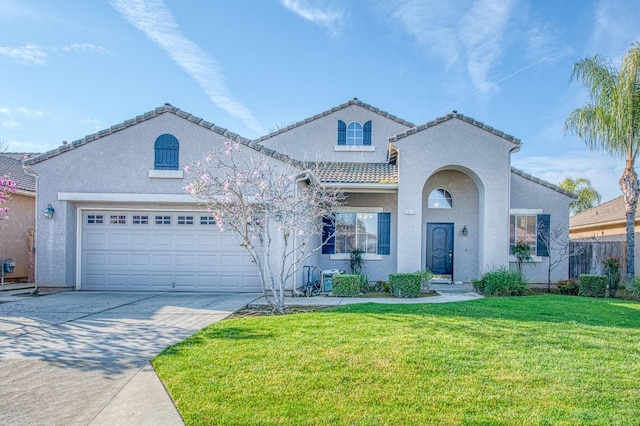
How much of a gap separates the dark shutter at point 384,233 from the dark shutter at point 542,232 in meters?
5.59

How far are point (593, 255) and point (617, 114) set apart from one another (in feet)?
17.4

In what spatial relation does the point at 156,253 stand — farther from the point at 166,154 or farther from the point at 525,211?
the point at 525,211

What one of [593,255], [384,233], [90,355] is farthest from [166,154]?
[593,255]

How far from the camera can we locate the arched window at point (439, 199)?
618 inches

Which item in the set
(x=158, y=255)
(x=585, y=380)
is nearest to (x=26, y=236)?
(x=158, y=255)

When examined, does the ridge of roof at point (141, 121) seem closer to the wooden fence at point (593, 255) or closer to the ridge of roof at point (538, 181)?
the ridge of roof at point (538, 181)

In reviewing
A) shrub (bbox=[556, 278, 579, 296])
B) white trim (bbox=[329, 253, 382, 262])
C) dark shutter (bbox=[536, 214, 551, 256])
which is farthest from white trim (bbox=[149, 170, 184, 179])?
shrub (bbox=[556, 278, 579, 296])

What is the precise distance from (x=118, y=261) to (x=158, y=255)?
1326 millimetres

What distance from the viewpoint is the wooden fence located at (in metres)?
15.5

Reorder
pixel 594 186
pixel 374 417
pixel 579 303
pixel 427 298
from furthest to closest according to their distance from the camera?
pixel 594 186 → pixel 427 298 → pixel 579 303 → pixel 374 417

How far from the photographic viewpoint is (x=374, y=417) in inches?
160

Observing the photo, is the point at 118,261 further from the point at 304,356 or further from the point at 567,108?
the point at 567,108

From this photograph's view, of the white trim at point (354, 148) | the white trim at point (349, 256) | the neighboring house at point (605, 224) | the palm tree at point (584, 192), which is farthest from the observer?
the palm tree at point (584, 192)

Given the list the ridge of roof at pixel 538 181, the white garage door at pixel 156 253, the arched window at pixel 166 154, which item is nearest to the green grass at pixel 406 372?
the white garage door at pixel 156 253
